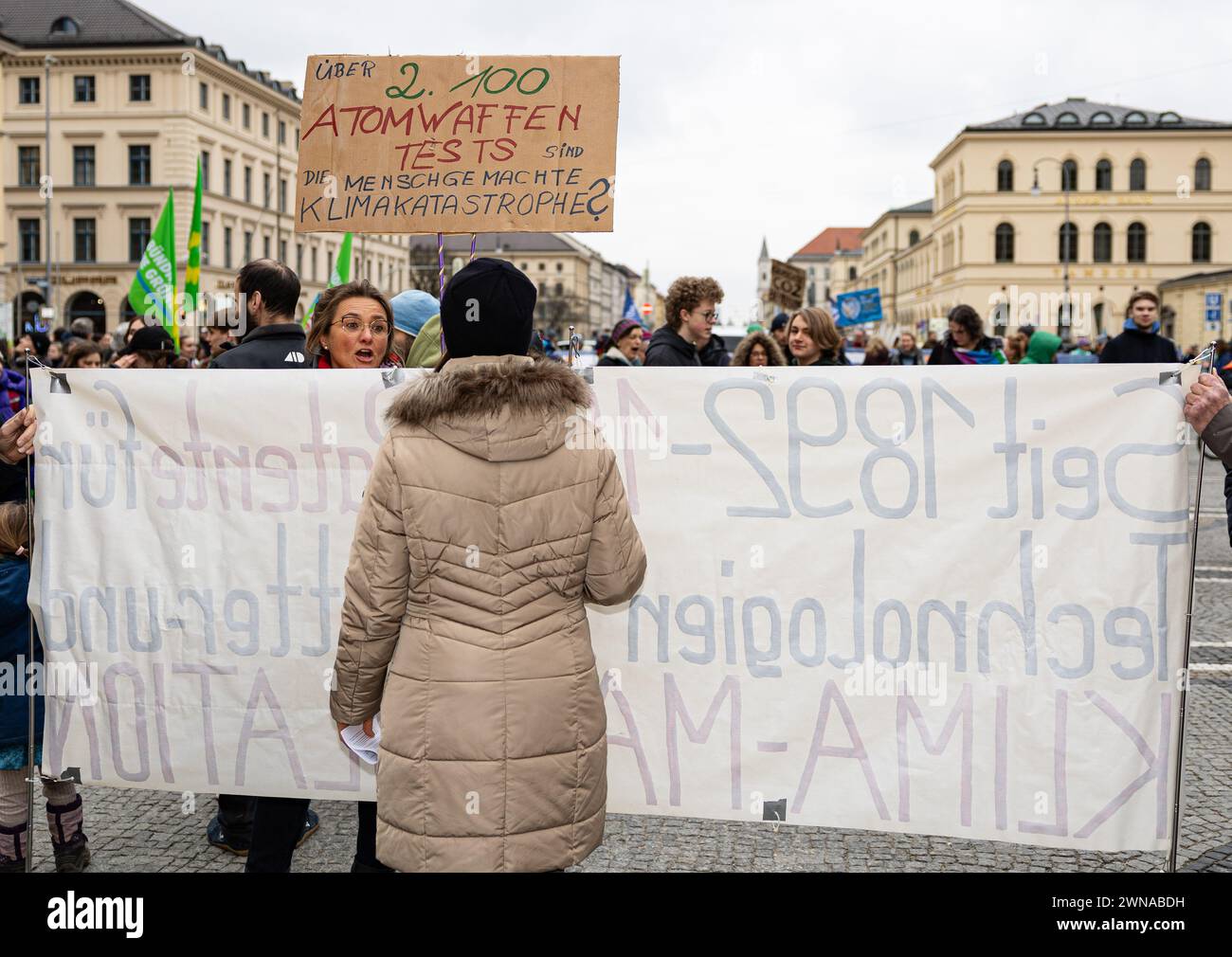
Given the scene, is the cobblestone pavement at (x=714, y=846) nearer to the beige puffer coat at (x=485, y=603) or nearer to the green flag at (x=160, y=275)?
the beige puffer coat at (x=485, y=603)

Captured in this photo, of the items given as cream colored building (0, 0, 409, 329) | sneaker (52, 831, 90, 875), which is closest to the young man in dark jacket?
sneaker (52, 831, 90, 875)

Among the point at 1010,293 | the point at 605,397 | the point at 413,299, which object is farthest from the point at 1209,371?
the point at 1010,293

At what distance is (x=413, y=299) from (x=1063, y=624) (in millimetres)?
3162

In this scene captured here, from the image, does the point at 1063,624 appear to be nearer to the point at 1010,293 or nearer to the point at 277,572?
the point at 277,572

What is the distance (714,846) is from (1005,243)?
80455mm

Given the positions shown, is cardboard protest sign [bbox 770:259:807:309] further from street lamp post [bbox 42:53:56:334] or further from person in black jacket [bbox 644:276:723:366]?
street lamp post [bbox 42:53:56:334]

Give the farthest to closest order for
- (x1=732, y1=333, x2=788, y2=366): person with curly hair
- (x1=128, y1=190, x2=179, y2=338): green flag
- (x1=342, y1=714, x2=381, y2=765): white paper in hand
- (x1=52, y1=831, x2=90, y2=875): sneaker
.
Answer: (x1=128, y1=190, x2=179, y2=338): green flag → (x1=732, y1=333, x2=788, y2=366): person with curly hair → (x1=52, y1=831, x2=90, y2=875): sneaker → (x1=342, y1=714, x2=381, y2=765): white paper in hand

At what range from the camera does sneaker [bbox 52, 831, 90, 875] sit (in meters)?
3.94

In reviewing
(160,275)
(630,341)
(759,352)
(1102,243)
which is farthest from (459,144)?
(1102,243)

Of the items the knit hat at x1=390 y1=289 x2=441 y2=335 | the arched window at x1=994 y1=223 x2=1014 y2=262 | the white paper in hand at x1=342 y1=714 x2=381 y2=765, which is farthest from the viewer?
the arched window at x1=994 y1=223 x2=1014 y2=262

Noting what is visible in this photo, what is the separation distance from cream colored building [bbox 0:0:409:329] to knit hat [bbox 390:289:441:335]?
5705 cm

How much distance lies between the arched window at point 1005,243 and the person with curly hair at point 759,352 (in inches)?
2981

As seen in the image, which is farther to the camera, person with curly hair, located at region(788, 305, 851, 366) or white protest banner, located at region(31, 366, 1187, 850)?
person with curly hair, located at region(788, 305, 851, 366)
